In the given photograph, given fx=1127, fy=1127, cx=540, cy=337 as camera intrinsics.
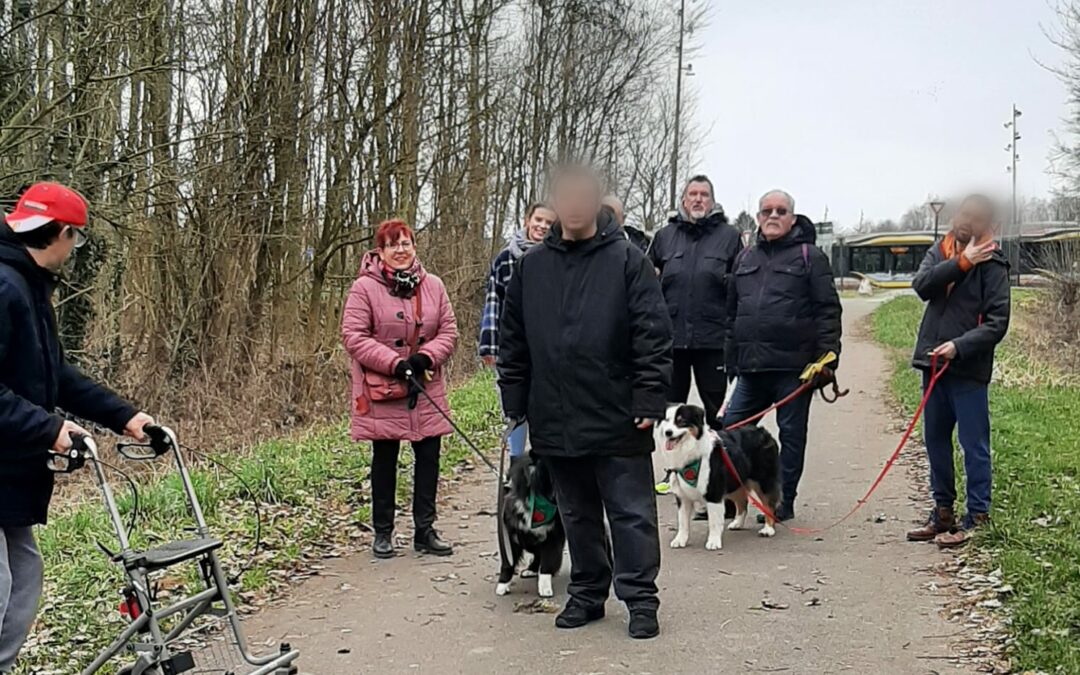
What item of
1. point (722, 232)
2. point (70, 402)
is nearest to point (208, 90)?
point (722, 232)

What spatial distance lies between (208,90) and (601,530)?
10.9m

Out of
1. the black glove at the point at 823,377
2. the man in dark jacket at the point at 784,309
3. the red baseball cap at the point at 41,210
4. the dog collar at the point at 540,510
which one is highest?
the red baseball cap at the point at 41,210

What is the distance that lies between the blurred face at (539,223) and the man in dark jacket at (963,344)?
241cm

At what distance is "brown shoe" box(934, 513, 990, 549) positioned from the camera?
279 inches

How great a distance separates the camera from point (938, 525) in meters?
7.33

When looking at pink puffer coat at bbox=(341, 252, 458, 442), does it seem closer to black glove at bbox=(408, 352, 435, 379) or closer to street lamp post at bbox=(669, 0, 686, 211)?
black glove at bbox=(408, 352, 435, 379)

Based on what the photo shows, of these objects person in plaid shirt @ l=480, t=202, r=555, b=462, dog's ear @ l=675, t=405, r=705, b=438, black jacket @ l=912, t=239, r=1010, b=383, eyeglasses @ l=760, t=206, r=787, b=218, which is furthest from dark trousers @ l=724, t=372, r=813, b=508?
person in plaid shirt @ l=480, t=202, r=555, b=462

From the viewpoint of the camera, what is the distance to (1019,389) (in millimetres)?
15172

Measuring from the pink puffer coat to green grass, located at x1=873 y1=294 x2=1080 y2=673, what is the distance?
11.7 feet

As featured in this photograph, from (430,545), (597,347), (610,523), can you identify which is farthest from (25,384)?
(430,545)

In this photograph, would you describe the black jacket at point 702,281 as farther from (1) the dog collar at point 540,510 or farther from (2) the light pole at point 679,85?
(2) the light pole at point 679,85

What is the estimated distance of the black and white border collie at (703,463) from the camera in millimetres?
7203

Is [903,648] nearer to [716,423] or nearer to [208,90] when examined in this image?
[716,423]

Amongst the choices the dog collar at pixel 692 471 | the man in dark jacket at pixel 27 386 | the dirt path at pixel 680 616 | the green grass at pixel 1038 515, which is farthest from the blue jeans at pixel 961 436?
the man in dark jacket at pixel 27 386
